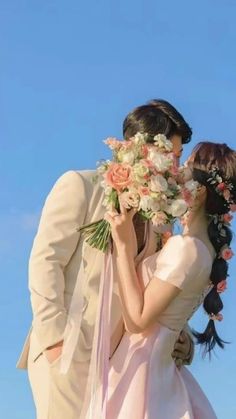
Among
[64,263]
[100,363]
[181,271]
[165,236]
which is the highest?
[165,236]

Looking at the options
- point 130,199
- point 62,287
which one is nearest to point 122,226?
point 130,199

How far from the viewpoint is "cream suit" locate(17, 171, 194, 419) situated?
7.07 m

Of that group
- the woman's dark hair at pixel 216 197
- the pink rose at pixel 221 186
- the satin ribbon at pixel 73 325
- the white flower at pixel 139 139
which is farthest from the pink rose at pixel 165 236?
the white flower at pixel 139 139

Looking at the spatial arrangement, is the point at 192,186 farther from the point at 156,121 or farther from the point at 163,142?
the point at 156,121

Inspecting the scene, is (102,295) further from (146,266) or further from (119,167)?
(119,167)

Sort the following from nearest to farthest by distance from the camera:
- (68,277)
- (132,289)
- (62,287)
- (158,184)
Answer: (158,184) → (132,289) → (62,287) → (68,277)

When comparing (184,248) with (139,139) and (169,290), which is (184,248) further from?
(139,139)

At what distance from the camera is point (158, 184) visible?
6801mm

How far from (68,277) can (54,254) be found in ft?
0.74

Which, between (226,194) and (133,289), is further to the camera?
(226,194)

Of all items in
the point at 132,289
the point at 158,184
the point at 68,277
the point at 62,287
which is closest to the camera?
the point at 158,184

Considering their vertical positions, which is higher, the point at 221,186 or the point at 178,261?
the point at 221,186

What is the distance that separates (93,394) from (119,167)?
1.49 meters

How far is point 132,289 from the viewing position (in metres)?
6.91
